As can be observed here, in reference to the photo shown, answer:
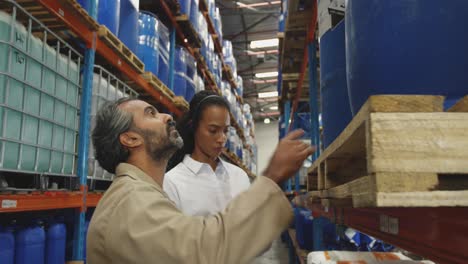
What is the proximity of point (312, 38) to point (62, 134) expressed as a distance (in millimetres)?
2710

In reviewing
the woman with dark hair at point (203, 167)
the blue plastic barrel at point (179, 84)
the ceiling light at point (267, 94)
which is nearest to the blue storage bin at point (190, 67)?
the blue plastic barrel at point (179, 84)

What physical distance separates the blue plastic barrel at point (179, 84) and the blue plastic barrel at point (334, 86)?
3397 millimetres

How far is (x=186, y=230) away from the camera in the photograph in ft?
3.44

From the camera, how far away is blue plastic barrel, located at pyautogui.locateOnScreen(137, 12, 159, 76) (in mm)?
4070

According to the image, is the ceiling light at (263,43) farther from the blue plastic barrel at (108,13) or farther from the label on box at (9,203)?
the label on box at (9,203)

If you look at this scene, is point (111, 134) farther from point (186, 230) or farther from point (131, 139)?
point (186, 230)

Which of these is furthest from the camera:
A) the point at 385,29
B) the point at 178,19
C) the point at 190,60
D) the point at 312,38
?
the point at 190,60

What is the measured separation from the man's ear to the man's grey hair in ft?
0.05

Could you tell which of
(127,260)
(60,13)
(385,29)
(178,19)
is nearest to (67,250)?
(60,13)

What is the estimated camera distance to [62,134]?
2.55 m

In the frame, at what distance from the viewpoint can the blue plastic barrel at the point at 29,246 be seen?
2260mm

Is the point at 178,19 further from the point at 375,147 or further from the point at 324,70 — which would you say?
the point at 375,147

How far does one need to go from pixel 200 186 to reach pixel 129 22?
2259mm

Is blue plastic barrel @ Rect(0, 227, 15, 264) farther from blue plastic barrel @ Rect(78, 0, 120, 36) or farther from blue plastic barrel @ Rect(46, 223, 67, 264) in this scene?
blue plastic barrel @ Rect(78, 0, 120, 36)
